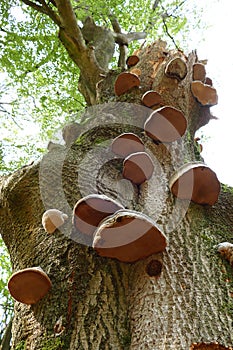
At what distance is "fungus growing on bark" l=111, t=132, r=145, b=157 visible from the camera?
3.15m

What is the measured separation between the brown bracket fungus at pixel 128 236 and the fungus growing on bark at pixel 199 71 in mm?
2888

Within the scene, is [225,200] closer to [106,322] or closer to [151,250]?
[151,250]

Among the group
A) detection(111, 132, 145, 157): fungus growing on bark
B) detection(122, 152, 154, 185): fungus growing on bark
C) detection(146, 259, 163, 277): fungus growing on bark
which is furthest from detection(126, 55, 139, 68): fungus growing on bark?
detection(146, 259, 163, 277): fungus growing on bark

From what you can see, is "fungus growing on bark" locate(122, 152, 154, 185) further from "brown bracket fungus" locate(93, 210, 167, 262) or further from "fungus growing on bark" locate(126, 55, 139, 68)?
"fungus growing on bark" locate(126, 55, 139, 68)

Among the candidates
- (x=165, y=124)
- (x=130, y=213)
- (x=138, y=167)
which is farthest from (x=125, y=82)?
(x=130, y=213)

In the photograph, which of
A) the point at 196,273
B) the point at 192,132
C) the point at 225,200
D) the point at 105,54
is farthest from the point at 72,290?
the point at 105,54

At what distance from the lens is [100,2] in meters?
8.30

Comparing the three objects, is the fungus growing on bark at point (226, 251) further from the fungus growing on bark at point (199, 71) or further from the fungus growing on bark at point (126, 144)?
the fungus growing on bark at point (199, 71)

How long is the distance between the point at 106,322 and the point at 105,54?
6.10 m

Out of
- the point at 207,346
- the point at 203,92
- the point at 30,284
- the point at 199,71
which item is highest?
the point at 199,71

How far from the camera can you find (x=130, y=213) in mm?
2068

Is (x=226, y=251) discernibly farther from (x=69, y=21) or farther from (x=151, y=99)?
(x=69, y=21)

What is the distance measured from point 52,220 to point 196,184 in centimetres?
109

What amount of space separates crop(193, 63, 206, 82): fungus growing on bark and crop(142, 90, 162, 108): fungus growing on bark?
94cm
